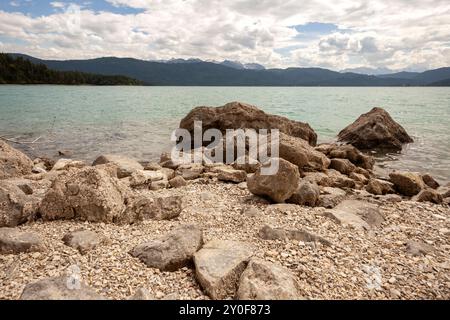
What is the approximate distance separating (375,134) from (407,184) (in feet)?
38.7

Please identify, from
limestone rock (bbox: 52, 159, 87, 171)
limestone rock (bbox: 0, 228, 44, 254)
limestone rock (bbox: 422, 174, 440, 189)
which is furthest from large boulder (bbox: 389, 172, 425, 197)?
limestone rock (bbox: 52, 159, 87, 171)

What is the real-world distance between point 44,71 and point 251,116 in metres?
129

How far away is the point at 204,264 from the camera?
17.1ft

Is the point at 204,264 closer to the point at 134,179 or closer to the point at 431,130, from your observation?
the point at 134,179

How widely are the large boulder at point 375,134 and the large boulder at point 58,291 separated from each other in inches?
834

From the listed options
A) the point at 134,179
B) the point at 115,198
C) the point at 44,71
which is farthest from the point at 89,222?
the point at 44,71

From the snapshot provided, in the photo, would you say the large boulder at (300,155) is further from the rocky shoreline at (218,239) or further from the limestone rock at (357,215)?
the limestone rock at (357,215)

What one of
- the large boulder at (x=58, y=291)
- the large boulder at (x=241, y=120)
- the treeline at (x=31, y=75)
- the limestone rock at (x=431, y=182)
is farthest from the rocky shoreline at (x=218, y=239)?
the treeline at (x=31, y=75)

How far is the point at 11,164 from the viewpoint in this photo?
11859 millimetres

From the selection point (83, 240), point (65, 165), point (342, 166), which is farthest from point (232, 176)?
point (65, 165)

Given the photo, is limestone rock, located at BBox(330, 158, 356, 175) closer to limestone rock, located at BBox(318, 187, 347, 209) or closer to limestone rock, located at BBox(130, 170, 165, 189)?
limestone rock, located at BBox(318, 187, 347, 209)

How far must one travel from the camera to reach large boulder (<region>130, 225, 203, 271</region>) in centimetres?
541
